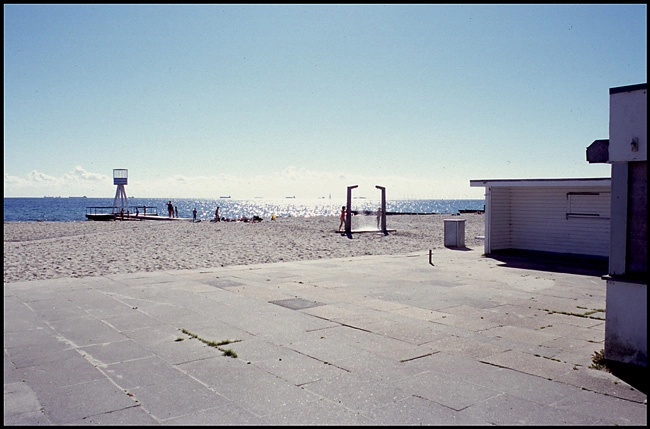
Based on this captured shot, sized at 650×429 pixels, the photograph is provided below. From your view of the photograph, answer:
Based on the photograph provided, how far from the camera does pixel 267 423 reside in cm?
400

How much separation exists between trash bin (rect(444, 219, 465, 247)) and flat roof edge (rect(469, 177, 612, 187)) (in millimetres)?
3153

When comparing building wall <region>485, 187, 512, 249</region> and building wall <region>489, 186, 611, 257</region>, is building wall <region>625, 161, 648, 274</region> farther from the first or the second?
building wall <region>485, 187, 512, 249</region>

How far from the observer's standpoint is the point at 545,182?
15.6 metres

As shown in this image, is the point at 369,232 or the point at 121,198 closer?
the point at 369,232

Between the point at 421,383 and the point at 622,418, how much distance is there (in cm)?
170

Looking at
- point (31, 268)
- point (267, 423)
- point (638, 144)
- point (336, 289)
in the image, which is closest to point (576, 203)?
point (336, 289)

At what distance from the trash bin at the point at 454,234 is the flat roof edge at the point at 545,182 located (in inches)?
124

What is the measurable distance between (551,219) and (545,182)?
1809 millimetres

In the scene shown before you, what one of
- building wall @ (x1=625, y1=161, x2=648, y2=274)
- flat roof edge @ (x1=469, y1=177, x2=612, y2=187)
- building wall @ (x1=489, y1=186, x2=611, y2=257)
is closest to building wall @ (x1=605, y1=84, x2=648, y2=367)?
building wall @ (x1=625, y1=161, x2=648, y2=274)

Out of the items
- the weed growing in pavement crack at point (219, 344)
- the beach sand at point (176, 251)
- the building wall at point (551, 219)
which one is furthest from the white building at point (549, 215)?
the weed growing in pavement crack at point (219, 344)

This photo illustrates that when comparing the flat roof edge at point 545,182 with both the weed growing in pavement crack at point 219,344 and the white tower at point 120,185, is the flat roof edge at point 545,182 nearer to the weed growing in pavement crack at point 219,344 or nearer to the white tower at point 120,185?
the weed growing in pavement crack at point 219,344

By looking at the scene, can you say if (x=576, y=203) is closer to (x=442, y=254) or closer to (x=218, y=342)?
(x=442, y=254)

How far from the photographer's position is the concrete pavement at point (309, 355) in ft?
13.9

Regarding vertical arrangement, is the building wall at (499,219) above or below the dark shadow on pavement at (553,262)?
above
